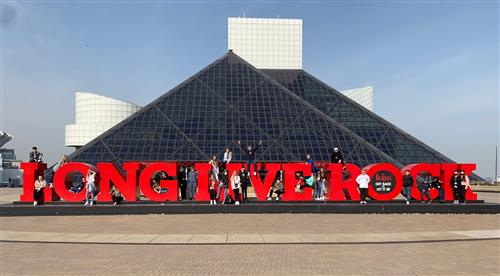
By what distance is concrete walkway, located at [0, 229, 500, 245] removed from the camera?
11.2 m

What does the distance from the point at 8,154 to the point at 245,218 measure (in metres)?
93.8

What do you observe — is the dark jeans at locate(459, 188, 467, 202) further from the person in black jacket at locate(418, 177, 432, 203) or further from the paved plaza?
the paved plaza

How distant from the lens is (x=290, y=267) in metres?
8.38

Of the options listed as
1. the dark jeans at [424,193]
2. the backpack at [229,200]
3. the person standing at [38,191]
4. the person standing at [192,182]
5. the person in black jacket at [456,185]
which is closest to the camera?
the person standing at [38,191]

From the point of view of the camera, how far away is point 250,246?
10609mm

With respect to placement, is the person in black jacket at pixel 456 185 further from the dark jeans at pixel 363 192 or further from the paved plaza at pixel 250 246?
the dark jeans at pixel 363 192

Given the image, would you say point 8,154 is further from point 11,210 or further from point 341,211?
point 341,211

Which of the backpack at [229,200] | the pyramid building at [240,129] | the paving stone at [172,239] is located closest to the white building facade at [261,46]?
the pyramid building at [240,129]

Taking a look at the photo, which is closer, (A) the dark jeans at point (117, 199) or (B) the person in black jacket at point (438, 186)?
(A) the dark jeans at point (117, 199)

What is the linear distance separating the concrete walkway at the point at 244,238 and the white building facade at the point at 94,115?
4880 centimetres

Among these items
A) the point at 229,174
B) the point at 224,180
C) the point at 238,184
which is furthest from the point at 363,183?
the point at 224,180

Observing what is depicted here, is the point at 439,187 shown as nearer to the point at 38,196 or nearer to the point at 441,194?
the point at 441,194

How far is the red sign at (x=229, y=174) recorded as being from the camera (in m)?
19.1

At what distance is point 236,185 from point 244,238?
7.32 meters
